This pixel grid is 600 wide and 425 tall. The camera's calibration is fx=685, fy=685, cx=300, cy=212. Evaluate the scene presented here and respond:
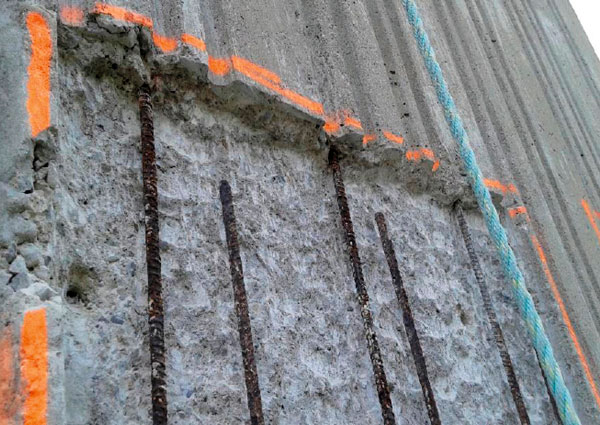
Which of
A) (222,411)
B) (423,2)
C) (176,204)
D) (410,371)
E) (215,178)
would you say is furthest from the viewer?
(423,2)

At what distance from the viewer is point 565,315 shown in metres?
2.14

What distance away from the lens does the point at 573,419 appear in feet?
5.20

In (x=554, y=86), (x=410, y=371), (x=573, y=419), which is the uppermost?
(x=554, y=86)

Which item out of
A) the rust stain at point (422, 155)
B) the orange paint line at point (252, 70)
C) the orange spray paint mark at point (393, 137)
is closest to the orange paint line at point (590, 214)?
the rust stain at point (422, 155)

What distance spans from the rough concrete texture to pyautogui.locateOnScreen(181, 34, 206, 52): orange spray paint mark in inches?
0.8

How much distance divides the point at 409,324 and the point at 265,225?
0.42 metres

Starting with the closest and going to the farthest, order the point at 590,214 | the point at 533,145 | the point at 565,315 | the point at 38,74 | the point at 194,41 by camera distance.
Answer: the point at 38,74 < the point at 194,41 < the point at 565,315 < the point at 533,145 < the point at 590,214

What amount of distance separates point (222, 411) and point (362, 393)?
37 centimetres

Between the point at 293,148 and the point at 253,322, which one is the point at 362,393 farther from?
the point at 293,148

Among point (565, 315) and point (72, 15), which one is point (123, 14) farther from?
point (565, 315)

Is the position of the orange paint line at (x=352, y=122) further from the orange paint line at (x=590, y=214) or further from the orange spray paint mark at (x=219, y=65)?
the orange paint line at (x=590, y=214)

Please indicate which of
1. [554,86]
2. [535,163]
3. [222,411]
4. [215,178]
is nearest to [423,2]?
[535,163]

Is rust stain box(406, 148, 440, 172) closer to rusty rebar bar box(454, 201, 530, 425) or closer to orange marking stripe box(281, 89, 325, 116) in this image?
rusty rebar bar box(454, 201, 530, 425)

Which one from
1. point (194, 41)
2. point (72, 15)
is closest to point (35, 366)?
point (72, 15)
